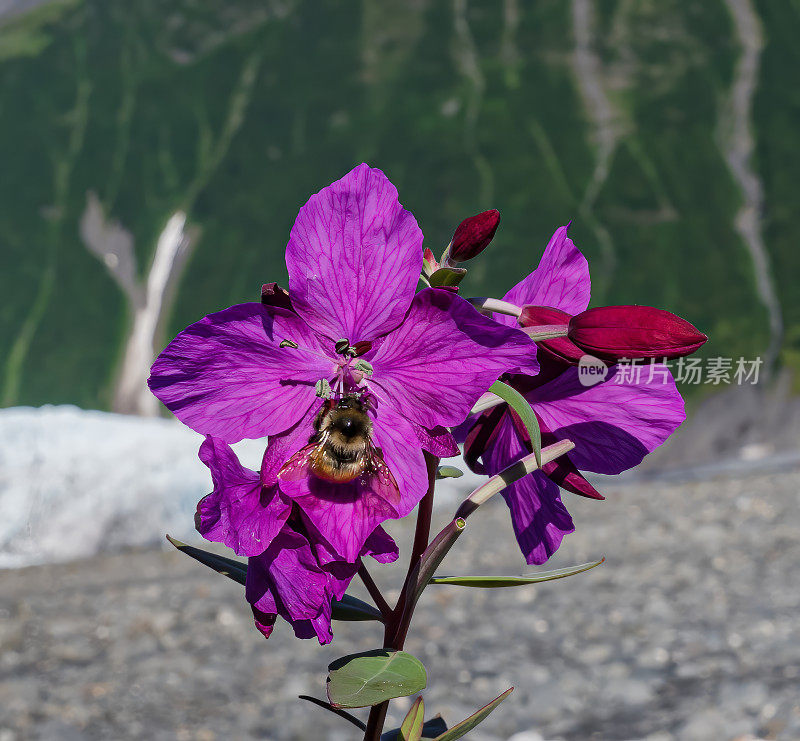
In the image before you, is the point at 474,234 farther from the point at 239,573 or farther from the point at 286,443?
the point at 239,573

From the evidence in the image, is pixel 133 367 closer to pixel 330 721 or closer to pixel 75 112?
pixel 75 112

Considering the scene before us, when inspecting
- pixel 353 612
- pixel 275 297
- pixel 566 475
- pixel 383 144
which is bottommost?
pixel 353 612

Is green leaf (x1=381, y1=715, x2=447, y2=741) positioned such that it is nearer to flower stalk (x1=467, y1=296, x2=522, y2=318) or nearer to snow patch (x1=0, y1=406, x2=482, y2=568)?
flower stalk (x1=467, y1=296, x2=522, y2=318)

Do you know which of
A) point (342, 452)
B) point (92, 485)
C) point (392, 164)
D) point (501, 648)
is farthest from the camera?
point (392, 164)

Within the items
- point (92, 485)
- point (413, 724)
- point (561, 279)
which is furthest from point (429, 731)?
point (92, 485)

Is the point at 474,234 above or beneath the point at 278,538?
above

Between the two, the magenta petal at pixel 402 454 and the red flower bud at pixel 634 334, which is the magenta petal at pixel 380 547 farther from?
the red flower bud at pixel 634 334

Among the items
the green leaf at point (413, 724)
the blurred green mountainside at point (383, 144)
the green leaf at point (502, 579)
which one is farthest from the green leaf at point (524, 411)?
the blurred green mountainside at point (383, 144)
